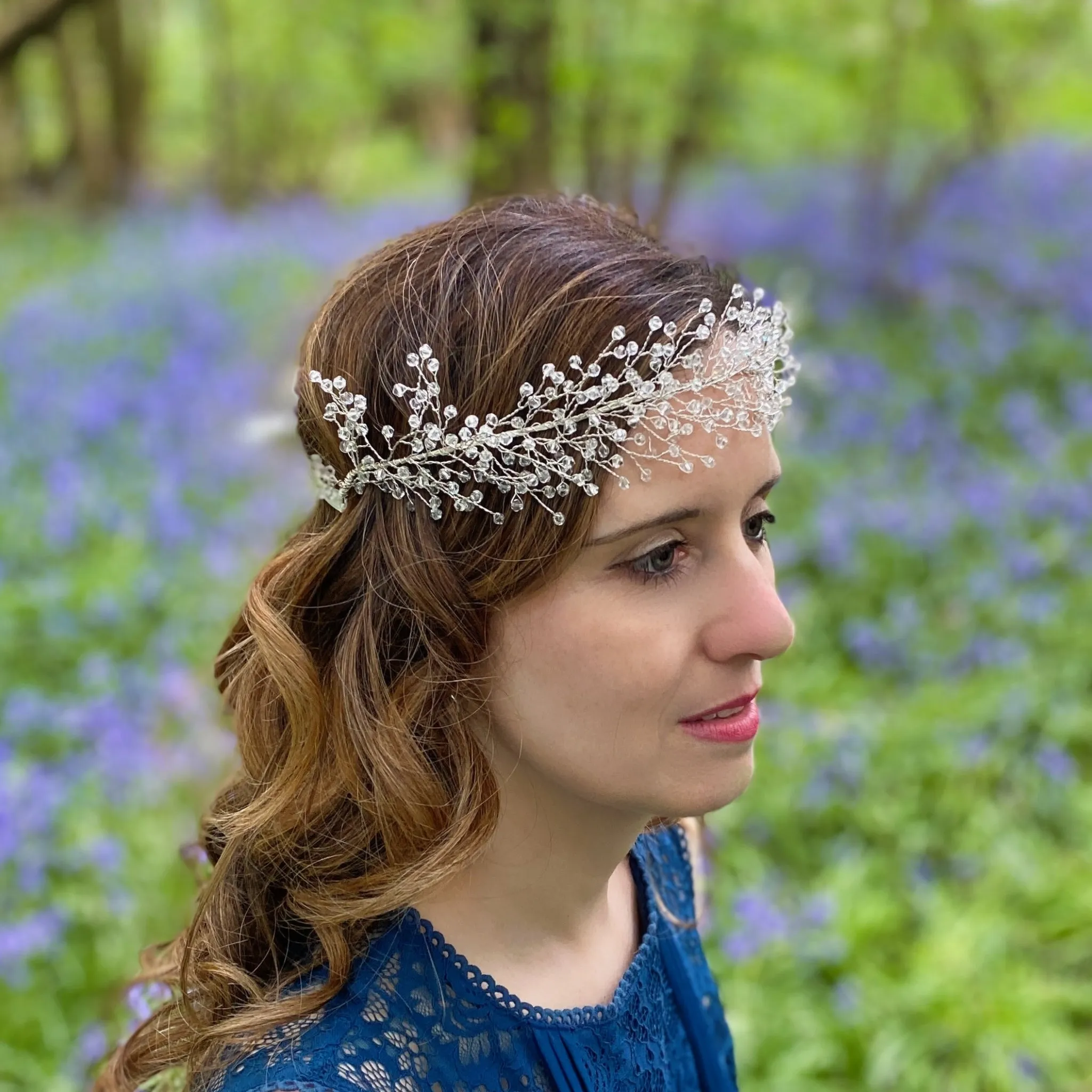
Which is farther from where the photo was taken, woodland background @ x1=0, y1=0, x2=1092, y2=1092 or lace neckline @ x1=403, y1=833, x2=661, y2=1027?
woodland background @ x1=0, y1=0, x2=1092, y2=1092

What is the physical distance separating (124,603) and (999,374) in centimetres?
589

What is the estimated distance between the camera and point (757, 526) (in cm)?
154

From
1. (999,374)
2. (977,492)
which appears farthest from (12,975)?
(999,374)

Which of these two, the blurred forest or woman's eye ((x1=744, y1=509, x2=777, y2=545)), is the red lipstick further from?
the blurred forest

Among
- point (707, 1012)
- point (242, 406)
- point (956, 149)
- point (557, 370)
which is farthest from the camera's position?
point (956, 149)

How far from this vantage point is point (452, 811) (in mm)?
1466

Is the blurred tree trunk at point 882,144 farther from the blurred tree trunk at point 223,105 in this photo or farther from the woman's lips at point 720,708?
the blurred tree trunk at point 223,105

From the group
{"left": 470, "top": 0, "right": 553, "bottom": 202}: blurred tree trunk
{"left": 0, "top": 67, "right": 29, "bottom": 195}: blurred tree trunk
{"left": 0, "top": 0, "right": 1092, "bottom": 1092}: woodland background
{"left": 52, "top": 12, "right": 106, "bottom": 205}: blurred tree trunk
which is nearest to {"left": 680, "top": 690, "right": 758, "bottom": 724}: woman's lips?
{"left": 0, "top": 0, "right": 1092, "bottom": 1092}: woodland background

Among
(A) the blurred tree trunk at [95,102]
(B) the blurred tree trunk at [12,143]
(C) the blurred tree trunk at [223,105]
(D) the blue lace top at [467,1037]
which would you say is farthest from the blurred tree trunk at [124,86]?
(D) the blue lace top at [467,1037]

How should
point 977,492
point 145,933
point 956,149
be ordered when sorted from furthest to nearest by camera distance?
point 956,149
point 977,492
point 145,933

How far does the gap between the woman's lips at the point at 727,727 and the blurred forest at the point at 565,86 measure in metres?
3.86

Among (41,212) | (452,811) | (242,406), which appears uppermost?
(41,212)

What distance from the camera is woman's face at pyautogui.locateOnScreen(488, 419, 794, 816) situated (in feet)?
4.51

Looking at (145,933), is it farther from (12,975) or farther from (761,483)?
(761,483)
